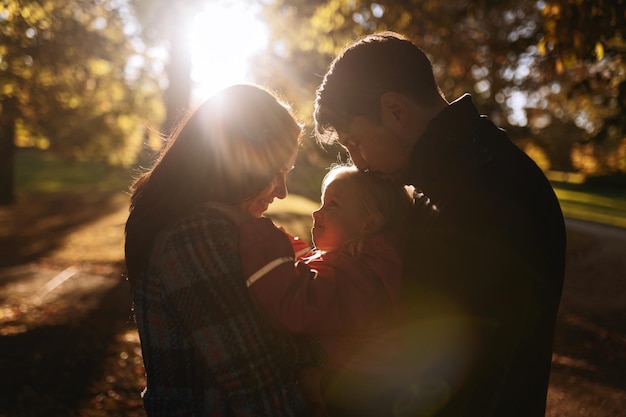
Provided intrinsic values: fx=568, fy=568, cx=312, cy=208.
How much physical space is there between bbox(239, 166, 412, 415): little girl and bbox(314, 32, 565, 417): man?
92 millimetres

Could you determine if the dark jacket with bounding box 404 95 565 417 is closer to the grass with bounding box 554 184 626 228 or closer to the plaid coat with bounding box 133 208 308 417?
the plaid coat with bounding box 133 208 308 417

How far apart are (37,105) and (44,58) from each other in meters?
3.20

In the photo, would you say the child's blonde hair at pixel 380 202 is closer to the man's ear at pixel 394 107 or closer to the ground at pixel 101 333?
the man's ear at pixel 394 107

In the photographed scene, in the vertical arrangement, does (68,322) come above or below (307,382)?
below

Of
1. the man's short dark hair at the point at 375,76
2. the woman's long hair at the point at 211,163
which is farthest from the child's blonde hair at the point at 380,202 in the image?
the woman's long hair at the point at 211,163

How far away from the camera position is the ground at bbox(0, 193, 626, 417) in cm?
632

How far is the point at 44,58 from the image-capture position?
1500 cm

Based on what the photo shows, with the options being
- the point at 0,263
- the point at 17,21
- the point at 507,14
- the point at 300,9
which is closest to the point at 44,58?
the point at 17,21

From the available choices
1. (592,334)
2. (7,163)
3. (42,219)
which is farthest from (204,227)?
(7,163)

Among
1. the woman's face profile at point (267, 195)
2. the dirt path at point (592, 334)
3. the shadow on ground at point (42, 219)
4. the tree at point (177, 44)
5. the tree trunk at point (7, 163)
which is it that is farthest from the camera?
the tree trunk at point (7, 163)

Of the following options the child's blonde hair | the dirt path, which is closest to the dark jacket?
the child's blonde hair

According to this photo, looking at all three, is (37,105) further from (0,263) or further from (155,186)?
(155,186)

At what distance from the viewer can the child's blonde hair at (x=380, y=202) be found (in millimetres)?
2646

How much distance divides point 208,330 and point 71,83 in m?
17.7
